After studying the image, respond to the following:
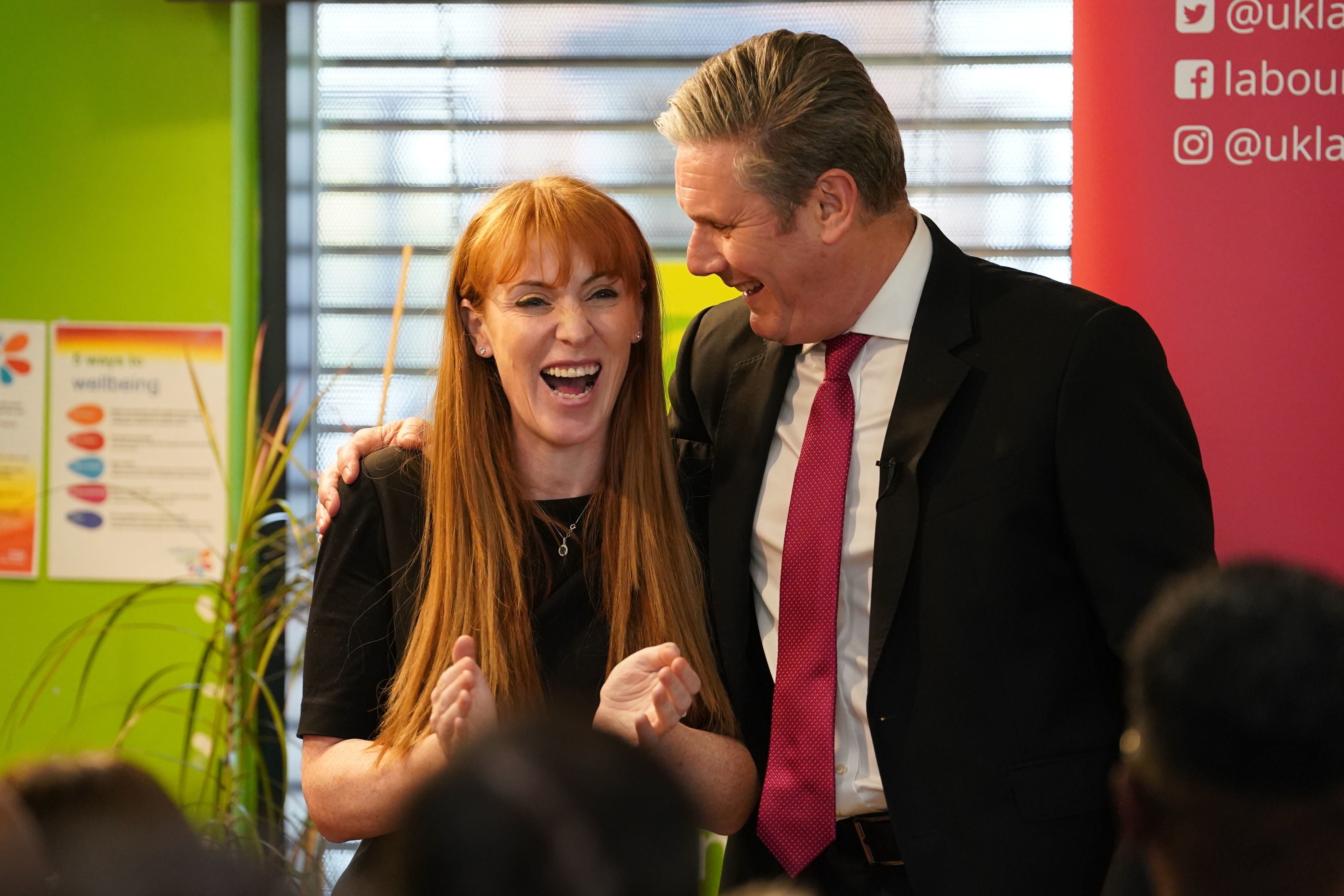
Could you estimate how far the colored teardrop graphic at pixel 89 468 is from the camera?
391cm

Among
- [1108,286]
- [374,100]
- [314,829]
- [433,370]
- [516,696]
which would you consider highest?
[374,100]

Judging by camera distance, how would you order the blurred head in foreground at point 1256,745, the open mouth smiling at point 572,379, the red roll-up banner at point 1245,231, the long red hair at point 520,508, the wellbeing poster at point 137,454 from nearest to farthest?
the blurred head in foreground at point 1256,745
the long red hair at point 520,508
the open mouth smiling at point 572,379
the red roll-up banner at point 1245,231
the wellbeing poster at point 137,454

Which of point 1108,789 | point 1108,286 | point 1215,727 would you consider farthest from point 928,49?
point 1215,727

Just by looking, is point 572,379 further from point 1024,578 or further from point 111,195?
point 111,195

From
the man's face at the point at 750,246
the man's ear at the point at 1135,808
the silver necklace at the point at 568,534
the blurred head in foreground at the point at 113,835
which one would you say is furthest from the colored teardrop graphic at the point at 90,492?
the man's ear at the point at 1135,808

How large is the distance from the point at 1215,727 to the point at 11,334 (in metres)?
4.00

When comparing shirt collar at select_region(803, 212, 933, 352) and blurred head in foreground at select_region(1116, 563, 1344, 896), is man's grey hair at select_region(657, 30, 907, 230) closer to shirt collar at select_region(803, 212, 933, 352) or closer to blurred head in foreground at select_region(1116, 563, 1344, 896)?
shirt collar at select_region(803, 212, 933, 352)

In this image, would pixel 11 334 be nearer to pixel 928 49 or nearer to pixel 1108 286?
pixel 928 49

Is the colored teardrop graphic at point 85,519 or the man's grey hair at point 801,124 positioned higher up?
the man's grey hair at point 801,124

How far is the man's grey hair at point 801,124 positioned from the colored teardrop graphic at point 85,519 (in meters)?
2.58

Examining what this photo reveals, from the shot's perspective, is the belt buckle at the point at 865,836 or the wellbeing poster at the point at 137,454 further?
the wellbeing poster at the point at 137,454

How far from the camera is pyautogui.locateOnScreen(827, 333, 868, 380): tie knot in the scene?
211 centimetres

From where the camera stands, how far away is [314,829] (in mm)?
3490

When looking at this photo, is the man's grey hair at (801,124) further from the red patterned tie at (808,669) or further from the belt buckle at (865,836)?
the belt buckle at (865,836)
